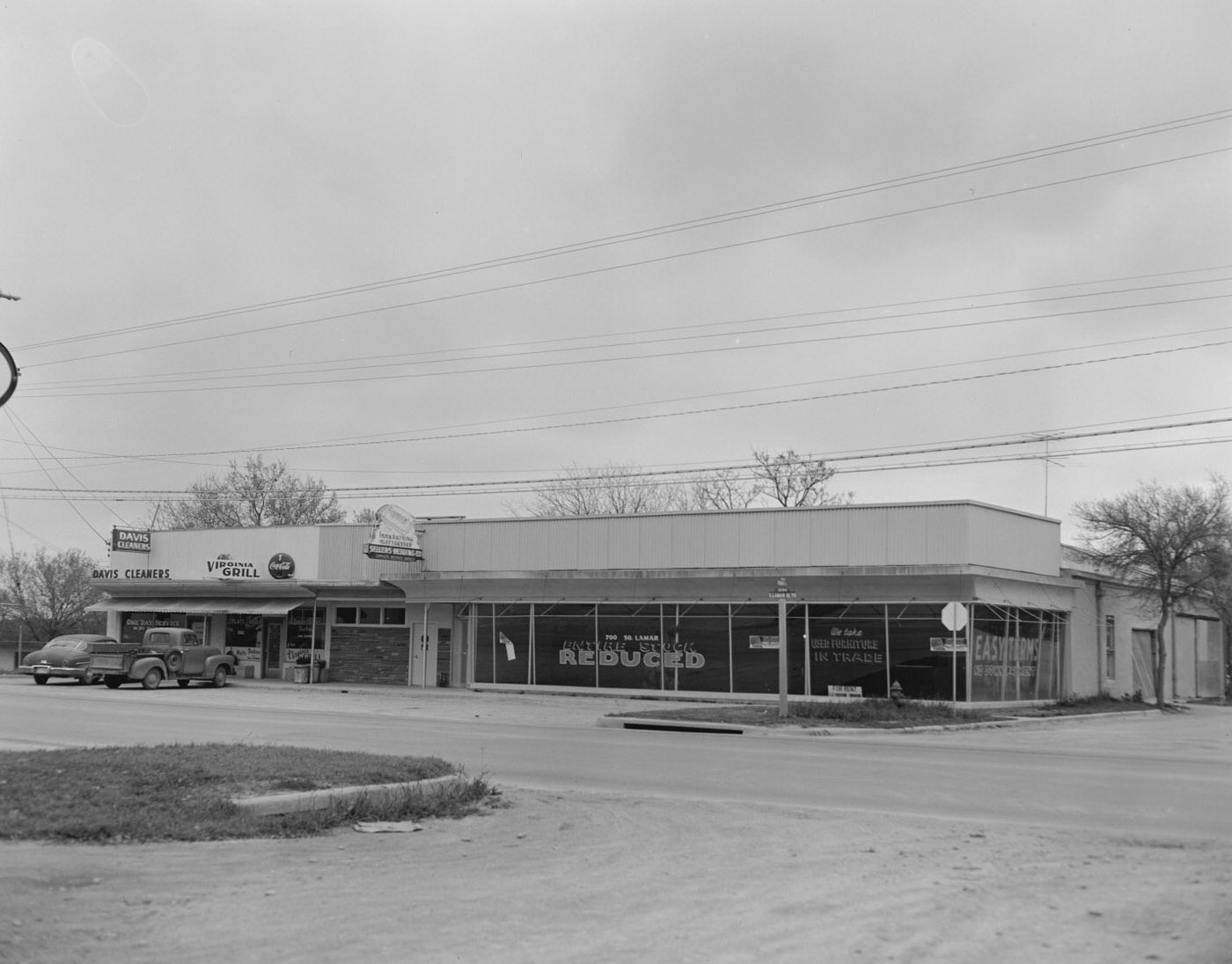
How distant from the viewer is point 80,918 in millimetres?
6371

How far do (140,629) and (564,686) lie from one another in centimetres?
1933

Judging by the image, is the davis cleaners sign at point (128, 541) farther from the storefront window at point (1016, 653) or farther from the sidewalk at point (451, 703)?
the storefront window at point (1016, 653)

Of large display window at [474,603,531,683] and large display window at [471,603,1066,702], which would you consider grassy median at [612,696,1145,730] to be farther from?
large display window at [474,603,531,683]

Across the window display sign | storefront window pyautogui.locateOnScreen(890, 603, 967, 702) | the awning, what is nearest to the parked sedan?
the awning

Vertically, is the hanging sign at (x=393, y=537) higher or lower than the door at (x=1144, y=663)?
higher

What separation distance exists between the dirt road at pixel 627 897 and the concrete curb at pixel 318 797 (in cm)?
89

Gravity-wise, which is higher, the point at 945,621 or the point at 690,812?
the point at 945,621

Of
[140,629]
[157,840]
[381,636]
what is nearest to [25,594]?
[140,629]

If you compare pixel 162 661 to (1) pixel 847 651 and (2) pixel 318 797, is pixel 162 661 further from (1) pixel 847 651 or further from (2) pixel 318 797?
(2) pixel 318 797

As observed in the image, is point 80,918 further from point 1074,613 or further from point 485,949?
point 1074,613

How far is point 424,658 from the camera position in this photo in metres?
37.4

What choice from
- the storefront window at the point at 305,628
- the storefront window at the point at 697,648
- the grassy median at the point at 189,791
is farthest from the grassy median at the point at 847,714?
the storefront window at the point at 305,628

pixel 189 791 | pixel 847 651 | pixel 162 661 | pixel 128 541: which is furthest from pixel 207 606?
pixel 189 791

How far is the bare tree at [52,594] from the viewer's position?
66062mm
